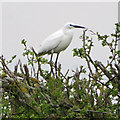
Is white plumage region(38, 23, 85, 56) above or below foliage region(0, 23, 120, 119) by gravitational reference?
above

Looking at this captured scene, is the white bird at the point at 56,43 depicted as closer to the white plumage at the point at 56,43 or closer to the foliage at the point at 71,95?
the white plumage at the point at 56,43

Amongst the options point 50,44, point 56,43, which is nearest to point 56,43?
point 56,43

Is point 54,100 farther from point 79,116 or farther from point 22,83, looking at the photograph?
point 22,83

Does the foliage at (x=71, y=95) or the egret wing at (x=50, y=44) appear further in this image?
the egret wing at (x=50, y=44)

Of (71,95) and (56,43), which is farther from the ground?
(56,43)

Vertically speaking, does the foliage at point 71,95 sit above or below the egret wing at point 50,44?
below

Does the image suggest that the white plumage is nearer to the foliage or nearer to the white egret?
the white egret

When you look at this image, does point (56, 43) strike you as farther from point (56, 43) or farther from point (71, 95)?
point (71, 95)

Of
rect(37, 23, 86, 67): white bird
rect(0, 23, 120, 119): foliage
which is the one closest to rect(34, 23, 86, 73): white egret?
rect(37, 23, 86, 67): white bird

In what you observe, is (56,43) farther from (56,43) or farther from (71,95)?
(71,95)

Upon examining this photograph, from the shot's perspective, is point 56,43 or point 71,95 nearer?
point 71,95

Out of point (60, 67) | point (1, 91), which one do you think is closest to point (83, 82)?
point (1, 91)

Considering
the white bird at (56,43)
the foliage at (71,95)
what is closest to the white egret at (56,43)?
the white bird at (56,43)

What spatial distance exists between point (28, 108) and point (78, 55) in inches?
20.9
